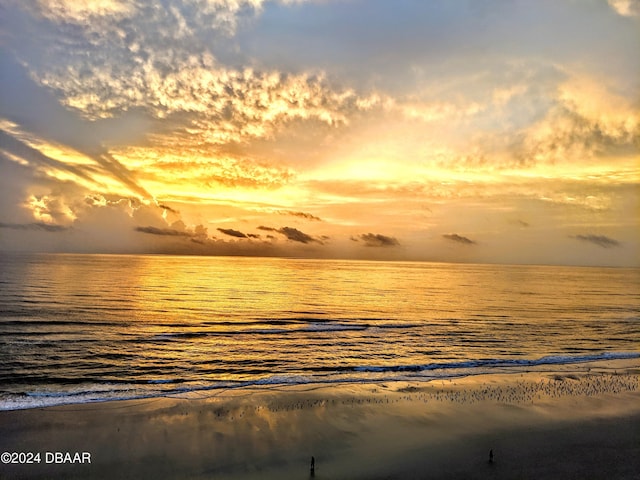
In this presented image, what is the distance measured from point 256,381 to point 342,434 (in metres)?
10.1

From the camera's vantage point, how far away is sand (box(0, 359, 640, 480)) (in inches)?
656

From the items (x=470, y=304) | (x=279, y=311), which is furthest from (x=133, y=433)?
(x=470, y=304)

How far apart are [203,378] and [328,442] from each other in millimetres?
13209

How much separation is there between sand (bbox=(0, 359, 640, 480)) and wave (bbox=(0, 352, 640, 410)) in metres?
1.47

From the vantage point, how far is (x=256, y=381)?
28.4m

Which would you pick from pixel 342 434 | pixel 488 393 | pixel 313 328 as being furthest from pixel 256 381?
pixel 313 328

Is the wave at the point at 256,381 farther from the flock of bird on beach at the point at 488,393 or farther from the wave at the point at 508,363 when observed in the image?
the flock of bird on beach at the point at 488,393

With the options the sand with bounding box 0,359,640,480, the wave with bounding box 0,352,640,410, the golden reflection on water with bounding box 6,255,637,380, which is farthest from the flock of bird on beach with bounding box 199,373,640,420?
the golden reflection on water with bounding box 6,255,637,380

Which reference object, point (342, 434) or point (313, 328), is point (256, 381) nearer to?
point (342, 434)

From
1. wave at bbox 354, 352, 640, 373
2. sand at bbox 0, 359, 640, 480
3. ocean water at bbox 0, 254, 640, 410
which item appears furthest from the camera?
wave at bbox 354, 352, 640, 373

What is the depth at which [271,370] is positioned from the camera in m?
31.3

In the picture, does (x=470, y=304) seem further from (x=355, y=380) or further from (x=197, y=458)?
(x=197, y=458)

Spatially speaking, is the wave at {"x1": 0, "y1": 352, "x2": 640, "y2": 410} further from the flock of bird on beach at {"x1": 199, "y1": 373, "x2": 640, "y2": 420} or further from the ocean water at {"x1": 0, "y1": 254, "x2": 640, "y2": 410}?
the flock of bird on beach at {"x1": 199, "y1": 373, "x2": 640, "y2": 420}

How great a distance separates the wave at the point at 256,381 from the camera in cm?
2414
